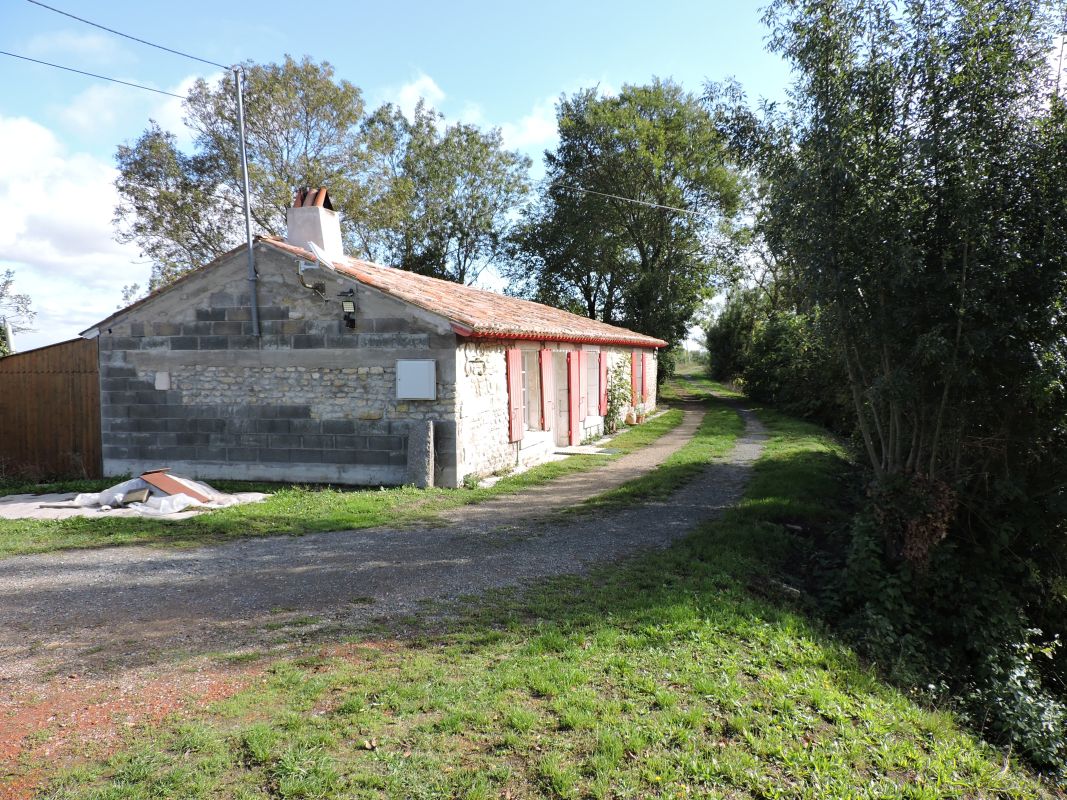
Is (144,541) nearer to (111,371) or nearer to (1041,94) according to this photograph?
(111,371)

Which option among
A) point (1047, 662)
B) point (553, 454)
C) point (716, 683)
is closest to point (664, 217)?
point (553, 454)

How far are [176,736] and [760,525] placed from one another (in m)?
5.96

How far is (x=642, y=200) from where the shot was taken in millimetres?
28641

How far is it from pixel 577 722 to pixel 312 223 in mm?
9410

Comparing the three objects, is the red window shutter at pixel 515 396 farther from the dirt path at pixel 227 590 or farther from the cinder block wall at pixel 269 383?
the dirt path at pixel 227 590

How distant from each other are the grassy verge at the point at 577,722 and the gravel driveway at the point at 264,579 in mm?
758

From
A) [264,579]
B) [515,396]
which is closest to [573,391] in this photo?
[515,396]

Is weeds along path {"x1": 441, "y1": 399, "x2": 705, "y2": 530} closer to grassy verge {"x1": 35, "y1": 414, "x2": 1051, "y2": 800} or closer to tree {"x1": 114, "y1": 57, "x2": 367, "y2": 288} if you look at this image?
grassy verge {"x1": 35, "y1": 414, "x2": 1051, "y2": 800}

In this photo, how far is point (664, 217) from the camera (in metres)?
28.3

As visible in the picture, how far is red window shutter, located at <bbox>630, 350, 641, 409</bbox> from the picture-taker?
19.5 metres

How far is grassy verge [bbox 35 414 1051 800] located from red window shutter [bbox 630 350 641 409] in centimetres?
1422

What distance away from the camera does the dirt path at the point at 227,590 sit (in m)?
4.02

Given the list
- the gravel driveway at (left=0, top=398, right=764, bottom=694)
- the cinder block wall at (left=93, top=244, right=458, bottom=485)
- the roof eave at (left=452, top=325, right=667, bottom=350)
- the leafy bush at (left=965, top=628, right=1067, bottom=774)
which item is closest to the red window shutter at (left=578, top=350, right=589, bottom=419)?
the roof eave at (left=452, top=325, right=667, bottom=350)

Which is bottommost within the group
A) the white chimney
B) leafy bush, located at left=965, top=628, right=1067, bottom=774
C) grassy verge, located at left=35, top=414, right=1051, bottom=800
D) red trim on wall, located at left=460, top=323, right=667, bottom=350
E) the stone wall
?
leafy bush, located at left=965, top=628, right=1067, bottom=774
